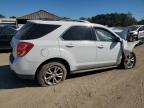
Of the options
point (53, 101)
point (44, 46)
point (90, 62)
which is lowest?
point (53, 101)

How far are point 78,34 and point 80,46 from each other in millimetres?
363

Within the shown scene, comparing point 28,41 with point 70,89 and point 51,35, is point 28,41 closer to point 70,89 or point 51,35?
point 51,35

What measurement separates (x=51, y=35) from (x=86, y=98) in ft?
6.35

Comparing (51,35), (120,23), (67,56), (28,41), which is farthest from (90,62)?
(120,23)

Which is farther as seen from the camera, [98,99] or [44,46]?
[44,46]

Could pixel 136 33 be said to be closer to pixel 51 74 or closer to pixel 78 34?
pixel 78 34

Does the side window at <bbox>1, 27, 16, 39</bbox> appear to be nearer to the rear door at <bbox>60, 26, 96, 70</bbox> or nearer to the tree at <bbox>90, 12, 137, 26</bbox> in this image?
the rear door at <bbox>60, 26, 96, 70</bbox>

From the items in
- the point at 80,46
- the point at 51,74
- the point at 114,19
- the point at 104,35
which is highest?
the point at 114,19

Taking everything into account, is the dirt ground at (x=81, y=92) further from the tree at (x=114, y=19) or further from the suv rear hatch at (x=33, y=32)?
the tree at (x=114, y=19)

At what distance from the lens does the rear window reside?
6.04m

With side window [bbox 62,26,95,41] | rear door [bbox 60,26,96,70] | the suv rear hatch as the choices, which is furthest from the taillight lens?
side window [bbox 62,26,95,41]

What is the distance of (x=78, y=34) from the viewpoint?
6.71 m

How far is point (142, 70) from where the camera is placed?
8.04m

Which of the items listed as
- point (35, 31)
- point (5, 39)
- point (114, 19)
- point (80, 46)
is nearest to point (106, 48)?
point (80, 46)
